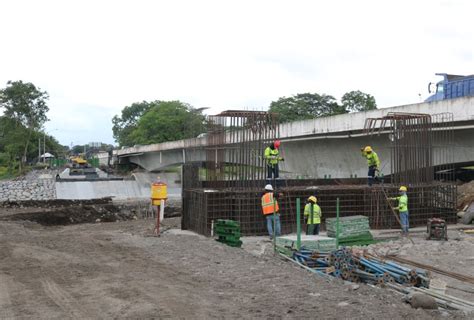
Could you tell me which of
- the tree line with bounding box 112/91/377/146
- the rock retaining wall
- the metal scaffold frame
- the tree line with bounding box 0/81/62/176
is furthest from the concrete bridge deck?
the tree line with bounding box 112/91/377/146

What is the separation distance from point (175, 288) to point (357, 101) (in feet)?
246

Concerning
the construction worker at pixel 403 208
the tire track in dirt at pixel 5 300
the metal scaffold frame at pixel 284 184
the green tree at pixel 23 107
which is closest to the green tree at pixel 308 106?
the green tree at pixel 23 107

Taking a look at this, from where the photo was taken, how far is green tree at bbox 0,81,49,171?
59281mm

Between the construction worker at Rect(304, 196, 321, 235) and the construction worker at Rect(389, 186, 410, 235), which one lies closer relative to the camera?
the construction worker at Rect(304, 196, 321, 235)

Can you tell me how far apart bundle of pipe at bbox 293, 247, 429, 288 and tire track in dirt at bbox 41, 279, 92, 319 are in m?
4.67

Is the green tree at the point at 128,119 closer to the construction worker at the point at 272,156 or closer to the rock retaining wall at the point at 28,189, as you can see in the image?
the rock retaining wall at the point at 28,189

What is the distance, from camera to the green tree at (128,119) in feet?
390

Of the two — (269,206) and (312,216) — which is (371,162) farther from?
(269,206)

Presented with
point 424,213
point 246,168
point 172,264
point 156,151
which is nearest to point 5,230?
point 246,168

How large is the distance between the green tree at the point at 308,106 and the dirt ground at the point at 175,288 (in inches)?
2560

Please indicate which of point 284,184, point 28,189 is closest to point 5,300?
point 284,184

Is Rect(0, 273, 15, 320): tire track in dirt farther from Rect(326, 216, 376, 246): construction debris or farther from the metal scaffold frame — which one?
Rect(326, 216, 376, 246): construction debris

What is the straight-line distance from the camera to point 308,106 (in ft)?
252

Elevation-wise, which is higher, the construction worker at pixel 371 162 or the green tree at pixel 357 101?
the green tree at pixel 357 101
